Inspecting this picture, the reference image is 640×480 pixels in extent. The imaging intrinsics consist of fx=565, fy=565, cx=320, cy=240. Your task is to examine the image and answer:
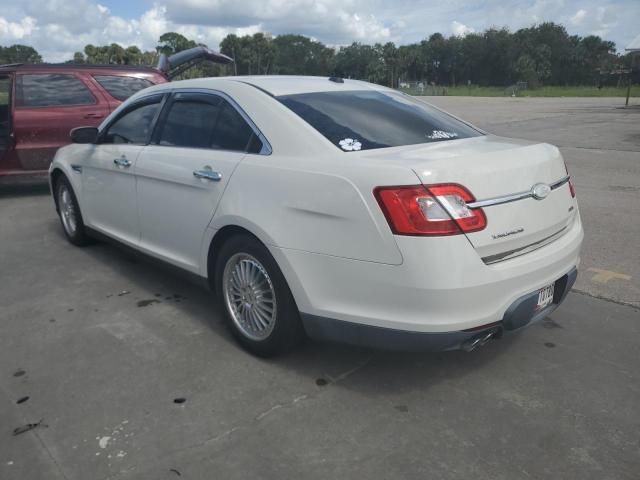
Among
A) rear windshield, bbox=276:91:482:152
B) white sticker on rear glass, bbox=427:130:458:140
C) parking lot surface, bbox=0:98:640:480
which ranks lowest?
parking lot surface, bbox=0:98:640:480

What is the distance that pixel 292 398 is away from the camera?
2.88 m

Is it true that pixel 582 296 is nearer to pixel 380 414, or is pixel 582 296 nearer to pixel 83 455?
pixel 380 414

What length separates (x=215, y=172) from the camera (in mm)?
3354

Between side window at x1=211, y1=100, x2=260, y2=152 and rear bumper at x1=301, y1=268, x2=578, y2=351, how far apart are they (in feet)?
3.68

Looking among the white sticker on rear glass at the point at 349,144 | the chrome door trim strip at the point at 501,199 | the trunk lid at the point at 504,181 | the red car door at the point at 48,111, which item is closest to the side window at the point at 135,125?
the white sticker on rear glass at the point at 349,144

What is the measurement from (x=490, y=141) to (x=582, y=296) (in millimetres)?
1647

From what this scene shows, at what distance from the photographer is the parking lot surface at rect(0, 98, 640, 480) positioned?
7.87 feet

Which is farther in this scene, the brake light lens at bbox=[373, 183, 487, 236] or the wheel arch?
the wheel arch

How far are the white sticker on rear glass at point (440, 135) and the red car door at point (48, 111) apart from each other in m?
6.41

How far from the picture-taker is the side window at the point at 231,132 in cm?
332

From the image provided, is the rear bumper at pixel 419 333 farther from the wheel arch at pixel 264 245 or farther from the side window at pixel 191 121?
the side window at pixel 191 121

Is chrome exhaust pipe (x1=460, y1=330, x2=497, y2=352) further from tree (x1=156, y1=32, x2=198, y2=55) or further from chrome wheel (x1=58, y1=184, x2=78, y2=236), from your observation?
tree (x1=156, y1=32, x2=198, y2=55)

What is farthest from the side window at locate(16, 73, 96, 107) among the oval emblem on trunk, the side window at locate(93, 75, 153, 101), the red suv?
the oval emblem on trunk

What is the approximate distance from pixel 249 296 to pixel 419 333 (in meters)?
1.12
